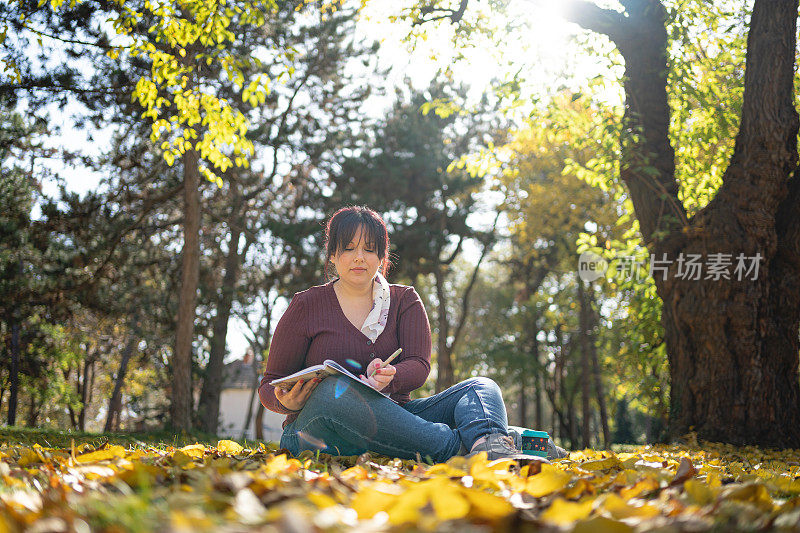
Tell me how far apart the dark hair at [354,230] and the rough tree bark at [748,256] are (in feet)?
11.8

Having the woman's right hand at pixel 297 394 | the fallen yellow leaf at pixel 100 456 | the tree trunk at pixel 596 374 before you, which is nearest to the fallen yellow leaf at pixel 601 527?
the fallen yellow leaf at pixel 100 456

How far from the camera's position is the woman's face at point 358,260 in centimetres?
339

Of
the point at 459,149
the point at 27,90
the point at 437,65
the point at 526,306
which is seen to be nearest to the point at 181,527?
the point at 437,65

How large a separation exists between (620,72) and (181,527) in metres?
8.11

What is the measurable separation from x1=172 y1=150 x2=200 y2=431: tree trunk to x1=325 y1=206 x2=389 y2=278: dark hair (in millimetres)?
7597


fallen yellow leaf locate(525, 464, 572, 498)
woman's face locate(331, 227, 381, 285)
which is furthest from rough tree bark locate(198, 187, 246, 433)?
fallen yellow leaf locate(525, 464, 572, 498)

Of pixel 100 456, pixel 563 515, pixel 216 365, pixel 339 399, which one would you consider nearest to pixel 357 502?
pixel 563 515

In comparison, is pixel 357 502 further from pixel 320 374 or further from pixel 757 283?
pixel 757 283

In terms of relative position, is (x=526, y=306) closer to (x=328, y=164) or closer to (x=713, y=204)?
(x=328, y=164)

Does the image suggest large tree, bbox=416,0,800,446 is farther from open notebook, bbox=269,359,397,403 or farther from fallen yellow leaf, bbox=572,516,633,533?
fallen yellow leaf, bbox=572,516,633,533

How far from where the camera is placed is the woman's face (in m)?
3.39

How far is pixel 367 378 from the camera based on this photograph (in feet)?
9.80

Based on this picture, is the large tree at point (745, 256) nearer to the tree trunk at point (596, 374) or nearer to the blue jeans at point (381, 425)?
the blue jeans at point (381, 425)

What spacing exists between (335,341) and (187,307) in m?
7.83
